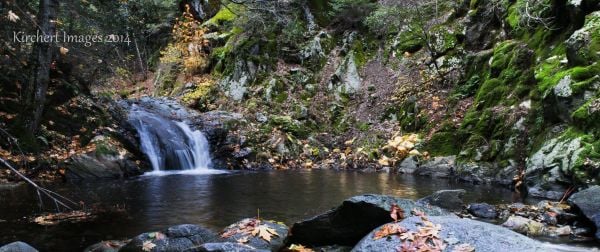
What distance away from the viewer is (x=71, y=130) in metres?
13.6

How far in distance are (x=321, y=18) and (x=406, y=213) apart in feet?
64.1

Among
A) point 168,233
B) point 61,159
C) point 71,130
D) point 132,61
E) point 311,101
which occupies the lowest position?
point 168,233

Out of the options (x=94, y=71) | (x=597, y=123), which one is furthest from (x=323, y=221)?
(x=94, y=71)

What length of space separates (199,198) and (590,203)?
7.09 meters

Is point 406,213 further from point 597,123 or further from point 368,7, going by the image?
point 368,7

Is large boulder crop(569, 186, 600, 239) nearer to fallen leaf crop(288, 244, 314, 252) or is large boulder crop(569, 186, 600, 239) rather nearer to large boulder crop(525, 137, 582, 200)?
large boulder crop(525, 137, 582, 200)

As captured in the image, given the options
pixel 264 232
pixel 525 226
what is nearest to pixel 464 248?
pixel 264 232

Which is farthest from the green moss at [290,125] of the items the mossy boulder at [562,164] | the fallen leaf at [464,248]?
the fallen leaf at [464,248]

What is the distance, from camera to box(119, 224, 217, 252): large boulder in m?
5.34

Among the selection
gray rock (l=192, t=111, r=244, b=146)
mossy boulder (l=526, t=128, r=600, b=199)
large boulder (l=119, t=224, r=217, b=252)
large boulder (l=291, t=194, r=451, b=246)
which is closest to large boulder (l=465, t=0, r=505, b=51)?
mossy boulder (l=526, t=128, r=600, b=199)

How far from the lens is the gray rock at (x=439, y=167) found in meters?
12.4

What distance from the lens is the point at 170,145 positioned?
15.9 metres

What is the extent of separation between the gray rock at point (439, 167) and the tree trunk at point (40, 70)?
10352 mm

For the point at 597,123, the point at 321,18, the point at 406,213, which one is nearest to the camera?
the point at 406,213
